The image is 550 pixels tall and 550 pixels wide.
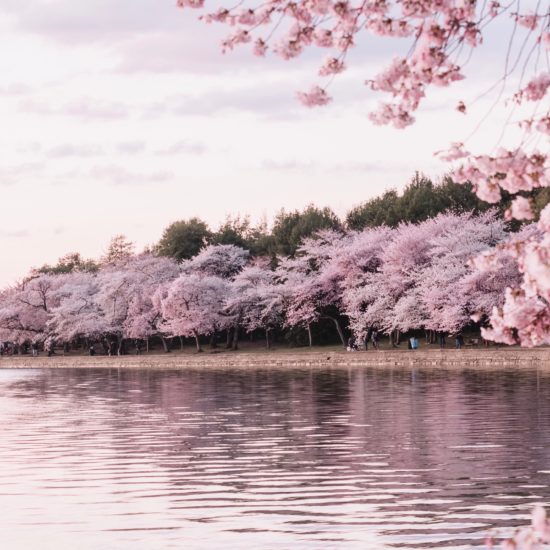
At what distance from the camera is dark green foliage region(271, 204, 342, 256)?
359 ft

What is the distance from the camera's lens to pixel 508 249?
27.8ft

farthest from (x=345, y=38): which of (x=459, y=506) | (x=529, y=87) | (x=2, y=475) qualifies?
(x=2, y=475)

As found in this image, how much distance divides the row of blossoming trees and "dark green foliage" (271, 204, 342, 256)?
2042 mm

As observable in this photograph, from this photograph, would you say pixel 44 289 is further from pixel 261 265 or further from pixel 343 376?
pixel 343 376

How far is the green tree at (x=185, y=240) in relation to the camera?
411 feet

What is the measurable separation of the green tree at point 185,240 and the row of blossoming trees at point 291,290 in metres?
4.56

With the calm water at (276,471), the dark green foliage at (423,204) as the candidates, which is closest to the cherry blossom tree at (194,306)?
the dark green foliage at (423,204)

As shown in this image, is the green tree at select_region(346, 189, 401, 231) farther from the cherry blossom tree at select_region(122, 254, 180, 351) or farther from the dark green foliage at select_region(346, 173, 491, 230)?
the cherry blossom tree at select_region(122, 254, 180, 351)

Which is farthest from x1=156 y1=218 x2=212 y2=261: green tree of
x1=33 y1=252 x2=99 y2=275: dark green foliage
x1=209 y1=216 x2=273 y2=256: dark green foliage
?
x1=33 y1=252 x2=99 y2=275: dark green foliage

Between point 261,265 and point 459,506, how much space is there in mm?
91405

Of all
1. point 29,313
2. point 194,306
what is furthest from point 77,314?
point 194,306

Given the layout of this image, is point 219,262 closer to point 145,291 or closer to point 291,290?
point 145,291

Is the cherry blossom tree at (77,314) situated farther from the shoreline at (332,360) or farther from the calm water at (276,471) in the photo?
the calm water at (276,471)

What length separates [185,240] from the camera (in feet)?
413
